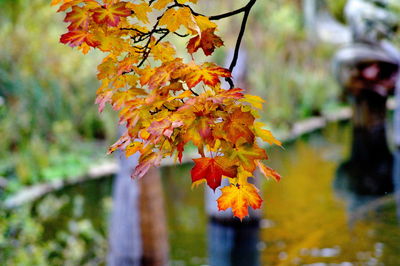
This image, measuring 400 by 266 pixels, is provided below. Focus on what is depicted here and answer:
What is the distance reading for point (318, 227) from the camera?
5.84m

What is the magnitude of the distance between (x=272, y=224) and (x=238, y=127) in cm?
528

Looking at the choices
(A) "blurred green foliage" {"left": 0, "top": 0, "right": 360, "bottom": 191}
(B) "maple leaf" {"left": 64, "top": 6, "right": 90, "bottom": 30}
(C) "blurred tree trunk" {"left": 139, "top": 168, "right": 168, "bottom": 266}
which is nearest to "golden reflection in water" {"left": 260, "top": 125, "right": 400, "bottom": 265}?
(C) "blurred tree trunk" {"left": 139, "top": 168, "right": 168, "bottom": 266}

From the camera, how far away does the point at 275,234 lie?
5828 mm

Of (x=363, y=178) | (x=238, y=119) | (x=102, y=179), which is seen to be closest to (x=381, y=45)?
(x=363, y=178)

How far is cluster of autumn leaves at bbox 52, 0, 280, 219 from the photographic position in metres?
1.04

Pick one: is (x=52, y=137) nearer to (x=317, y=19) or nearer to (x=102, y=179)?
(x=102, y=179)

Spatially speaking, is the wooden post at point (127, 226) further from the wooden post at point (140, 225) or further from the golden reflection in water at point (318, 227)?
the golden reflection in water at point (318, 227)

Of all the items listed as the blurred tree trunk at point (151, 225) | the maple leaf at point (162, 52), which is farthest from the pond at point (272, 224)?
the maple leaf at point (162, 52)

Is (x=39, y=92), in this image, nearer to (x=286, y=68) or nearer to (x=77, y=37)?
(x=286, y=68)

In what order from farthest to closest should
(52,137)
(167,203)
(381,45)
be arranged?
(52,137), (381,45), (167,203)

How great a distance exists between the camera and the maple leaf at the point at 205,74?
1078 millimetres

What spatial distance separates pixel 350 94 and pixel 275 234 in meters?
3.79

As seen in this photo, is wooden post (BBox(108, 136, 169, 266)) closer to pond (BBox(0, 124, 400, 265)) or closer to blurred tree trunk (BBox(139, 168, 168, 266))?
blurred tree trunk (BBox(139, 168, 168, 266))

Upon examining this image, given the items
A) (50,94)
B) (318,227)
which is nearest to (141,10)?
(318,227)
